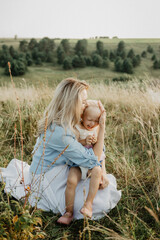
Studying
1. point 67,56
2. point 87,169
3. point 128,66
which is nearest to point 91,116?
point 87,169

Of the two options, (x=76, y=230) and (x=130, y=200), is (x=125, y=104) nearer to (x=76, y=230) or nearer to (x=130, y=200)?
(x=130, y=200)

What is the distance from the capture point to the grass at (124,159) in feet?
6.91

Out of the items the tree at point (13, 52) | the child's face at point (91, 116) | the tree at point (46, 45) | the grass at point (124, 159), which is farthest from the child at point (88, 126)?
the tree at point (46, 45)

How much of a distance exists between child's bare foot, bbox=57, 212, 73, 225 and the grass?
8cm

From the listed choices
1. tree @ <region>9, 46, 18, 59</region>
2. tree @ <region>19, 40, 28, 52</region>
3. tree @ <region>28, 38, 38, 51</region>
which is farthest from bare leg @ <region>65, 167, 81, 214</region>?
tree @ <region>28, 38, 38, 51</region>

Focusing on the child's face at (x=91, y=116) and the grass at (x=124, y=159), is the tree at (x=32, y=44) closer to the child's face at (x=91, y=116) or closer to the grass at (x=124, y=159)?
the grass at (x=124, y=159)

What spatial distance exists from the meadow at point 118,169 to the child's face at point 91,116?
35 centimetres

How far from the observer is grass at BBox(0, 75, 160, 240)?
6.91 ft

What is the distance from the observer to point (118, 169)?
300cm

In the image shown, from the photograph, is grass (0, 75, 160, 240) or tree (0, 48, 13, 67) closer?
grass (0, 75, 160, 240)

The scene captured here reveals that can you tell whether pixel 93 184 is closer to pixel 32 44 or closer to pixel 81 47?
pixel 81 47

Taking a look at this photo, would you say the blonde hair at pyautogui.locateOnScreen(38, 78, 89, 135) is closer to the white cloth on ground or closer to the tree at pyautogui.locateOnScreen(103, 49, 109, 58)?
the white cloth on ground

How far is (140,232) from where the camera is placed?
6.95 ft

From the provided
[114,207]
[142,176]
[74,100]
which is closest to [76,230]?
[114,207]
